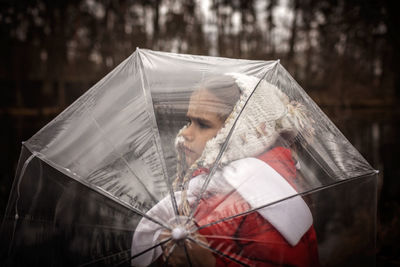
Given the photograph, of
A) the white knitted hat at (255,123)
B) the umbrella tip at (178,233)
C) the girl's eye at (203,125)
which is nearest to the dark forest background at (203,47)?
the white knitted hat at (255,123)

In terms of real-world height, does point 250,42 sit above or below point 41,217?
above

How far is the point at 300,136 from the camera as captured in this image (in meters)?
1.65

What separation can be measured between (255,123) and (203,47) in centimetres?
882

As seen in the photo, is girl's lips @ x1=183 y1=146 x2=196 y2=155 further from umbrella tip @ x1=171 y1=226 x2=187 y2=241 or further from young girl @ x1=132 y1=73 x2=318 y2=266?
umbrella tip @ x1=171 y1=226 x2=187 y2=241

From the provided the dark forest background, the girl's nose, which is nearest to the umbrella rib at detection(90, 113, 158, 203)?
the girl's nose

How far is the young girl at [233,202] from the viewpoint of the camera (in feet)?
4.49

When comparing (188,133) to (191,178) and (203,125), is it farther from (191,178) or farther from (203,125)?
(191,178)

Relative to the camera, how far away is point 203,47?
32.9ft

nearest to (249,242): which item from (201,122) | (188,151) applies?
(188,151)

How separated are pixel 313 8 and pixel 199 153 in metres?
12.1

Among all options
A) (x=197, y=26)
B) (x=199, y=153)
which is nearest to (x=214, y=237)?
(x=199, y=153)

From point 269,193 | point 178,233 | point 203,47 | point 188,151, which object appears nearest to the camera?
point 178,233

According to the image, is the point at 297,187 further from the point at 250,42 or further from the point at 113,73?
the point at 250,42

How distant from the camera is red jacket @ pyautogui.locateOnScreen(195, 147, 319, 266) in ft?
4.53
